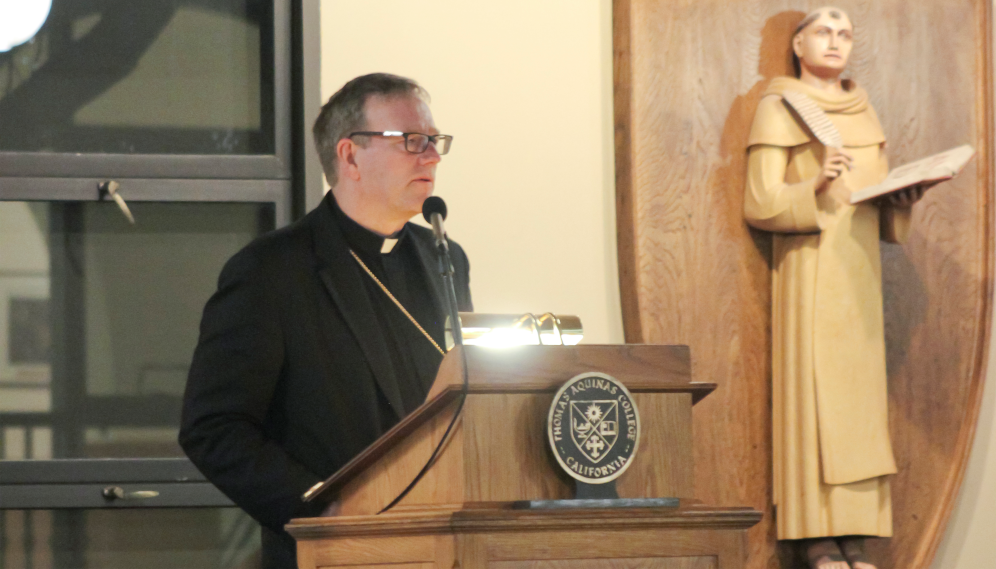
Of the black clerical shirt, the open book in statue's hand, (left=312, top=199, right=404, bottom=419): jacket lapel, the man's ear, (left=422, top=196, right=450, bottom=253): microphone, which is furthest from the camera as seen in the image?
the open book in statue's hand

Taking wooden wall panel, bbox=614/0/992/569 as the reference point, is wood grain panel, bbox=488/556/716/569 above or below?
below

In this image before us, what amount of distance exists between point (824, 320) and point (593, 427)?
1657 millimetres

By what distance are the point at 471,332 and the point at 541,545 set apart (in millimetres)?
398

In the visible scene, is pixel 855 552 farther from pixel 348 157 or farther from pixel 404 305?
pixel 348 157

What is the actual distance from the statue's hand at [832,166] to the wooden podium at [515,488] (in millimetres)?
1499

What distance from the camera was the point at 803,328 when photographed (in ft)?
9.16

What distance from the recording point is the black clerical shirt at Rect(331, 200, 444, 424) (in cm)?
210

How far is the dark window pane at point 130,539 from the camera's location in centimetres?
291

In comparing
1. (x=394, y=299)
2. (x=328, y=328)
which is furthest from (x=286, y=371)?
(x=394, y=299)

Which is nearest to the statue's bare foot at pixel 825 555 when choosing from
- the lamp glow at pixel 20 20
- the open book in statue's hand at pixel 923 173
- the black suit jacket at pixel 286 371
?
the open book in statue's hand at pixel 923 173

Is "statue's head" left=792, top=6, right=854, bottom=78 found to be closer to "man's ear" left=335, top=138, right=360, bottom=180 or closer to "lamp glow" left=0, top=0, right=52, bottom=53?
"man's ear" left=335, top=138, right=360, bottom=180

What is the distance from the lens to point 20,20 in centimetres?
305

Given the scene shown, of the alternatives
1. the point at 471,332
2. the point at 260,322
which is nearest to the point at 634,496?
the point at 471,332

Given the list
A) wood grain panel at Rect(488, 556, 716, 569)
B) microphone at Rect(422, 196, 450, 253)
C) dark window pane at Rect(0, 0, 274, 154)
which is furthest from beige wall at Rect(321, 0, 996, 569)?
wood grain panel at Rect(488, 556, 716, 569)
